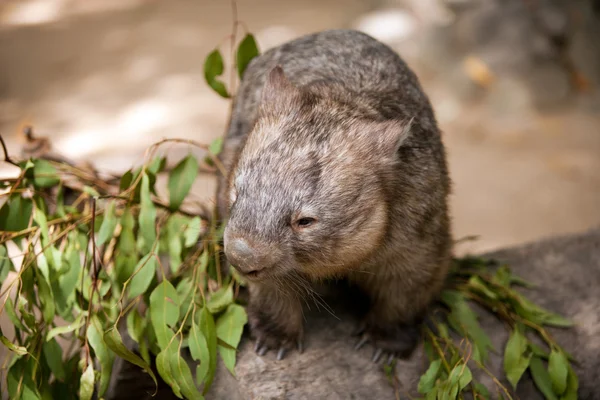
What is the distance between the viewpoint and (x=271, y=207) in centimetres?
257

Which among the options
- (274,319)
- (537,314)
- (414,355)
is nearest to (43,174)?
(274,319)

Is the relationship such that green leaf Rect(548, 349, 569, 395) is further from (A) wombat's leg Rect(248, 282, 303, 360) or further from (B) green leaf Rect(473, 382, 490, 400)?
(A) wombat's leg Rect(248, 282, 303, 360)

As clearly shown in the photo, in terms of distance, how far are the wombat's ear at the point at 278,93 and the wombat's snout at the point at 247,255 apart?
0.67 metres

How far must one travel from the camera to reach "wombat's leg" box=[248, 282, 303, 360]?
3.12 m

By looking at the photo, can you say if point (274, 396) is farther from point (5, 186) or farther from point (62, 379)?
point (5, 186)

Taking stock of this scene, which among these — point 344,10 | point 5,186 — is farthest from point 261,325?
point 344,10

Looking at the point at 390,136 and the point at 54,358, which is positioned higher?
the point at 390,136

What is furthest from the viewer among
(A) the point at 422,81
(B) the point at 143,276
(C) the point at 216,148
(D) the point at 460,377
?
(A) the point at 422,81

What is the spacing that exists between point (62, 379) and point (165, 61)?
5.65 meters

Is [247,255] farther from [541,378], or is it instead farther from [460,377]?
[541,378]

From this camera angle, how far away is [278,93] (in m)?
2.98

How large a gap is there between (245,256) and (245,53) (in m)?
1.86

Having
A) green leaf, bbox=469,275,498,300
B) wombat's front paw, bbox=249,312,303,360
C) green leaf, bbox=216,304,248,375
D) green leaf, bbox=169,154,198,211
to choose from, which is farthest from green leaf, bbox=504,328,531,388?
green leaf, bbox=169,154,198,211

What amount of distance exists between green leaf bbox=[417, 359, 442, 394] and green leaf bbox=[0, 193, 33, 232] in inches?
82.0
